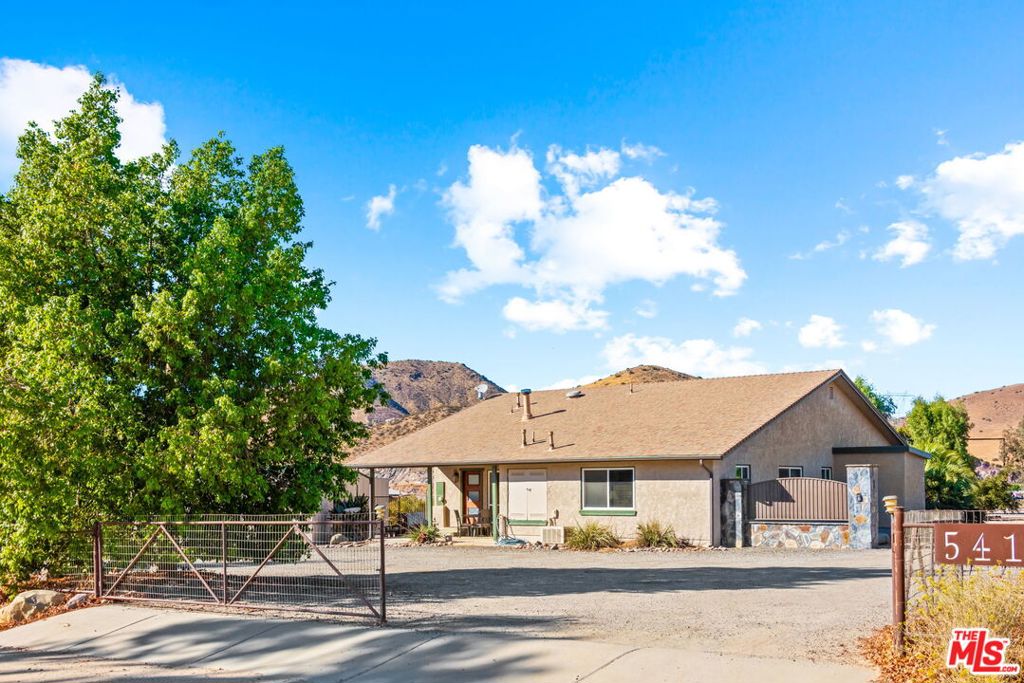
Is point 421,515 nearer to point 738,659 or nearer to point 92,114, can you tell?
point 92,114

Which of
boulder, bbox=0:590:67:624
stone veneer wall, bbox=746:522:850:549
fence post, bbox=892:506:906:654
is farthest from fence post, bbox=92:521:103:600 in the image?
stone veneer wall, bbox=746:522:850:549

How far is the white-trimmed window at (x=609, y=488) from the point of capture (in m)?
29.9

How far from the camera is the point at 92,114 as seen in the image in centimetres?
2108

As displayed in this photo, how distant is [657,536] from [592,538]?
1.90 metres

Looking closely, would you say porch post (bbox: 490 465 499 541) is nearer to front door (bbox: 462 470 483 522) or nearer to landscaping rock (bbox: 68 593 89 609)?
front door (bbox: 462 470 483 522)

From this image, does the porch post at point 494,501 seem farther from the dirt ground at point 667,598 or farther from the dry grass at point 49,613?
the dry grass at point 49,613

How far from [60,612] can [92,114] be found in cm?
1041

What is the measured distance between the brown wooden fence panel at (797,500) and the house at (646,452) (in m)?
1.07

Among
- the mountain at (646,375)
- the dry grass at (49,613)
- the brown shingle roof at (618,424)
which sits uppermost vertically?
the mountain at (646,375)

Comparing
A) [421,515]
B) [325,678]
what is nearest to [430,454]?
[421,515]

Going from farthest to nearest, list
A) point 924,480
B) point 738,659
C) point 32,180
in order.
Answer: point 924,480 → point 32,180 → point 738,659

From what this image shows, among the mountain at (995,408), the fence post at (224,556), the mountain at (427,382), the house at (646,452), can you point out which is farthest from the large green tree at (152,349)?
the mountain at (427,382)

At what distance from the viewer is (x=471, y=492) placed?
1383 inches

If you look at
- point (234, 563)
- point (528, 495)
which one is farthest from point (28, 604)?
point (528, 495)
